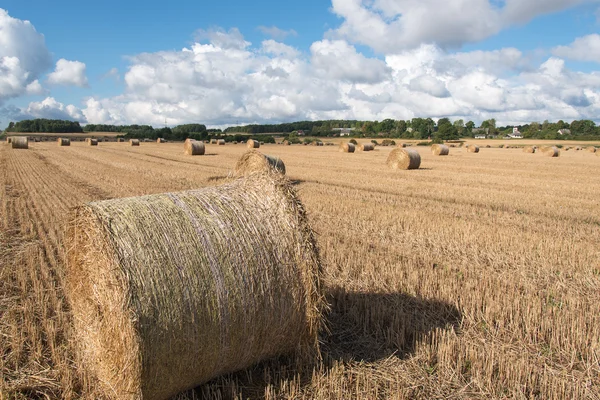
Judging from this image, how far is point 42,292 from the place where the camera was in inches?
198

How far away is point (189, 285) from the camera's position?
3.22 meters

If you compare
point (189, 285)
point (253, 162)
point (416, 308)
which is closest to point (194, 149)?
point (253, 162)

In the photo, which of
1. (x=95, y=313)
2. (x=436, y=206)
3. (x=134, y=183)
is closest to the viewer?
(x=95, y=313)

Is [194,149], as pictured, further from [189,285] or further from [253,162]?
[189,285]

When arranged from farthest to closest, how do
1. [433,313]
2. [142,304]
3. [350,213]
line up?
[350,213] < [433,313] < [142,304]

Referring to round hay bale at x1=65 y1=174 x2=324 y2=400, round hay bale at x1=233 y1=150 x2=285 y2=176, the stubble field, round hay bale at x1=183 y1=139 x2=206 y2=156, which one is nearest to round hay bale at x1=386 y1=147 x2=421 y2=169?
round hay bale at x1=233 y1=150 x2=285 y2=176

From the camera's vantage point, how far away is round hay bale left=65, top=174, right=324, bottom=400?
309 centimetres

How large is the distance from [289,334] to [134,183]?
12.5 m

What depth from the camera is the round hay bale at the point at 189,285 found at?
3.09 metres

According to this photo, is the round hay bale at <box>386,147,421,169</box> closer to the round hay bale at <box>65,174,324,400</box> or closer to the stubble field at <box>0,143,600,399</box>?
the stubble field at <box>0,143,600,399</box>

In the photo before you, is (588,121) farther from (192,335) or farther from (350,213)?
(192,335)

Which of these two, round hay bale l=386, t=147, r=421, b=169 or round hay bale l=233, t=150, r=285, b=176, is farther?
round hay bale l=386, t=147, r=421, b=169

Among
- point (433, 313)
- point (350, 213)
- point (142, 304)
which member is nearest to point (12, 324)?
point (142, 304)

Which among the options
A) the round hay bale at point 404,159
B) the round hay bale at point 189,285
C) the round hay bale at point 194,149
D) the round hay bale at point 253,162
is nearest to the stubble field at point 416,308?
the round hay bale at point 189,285
